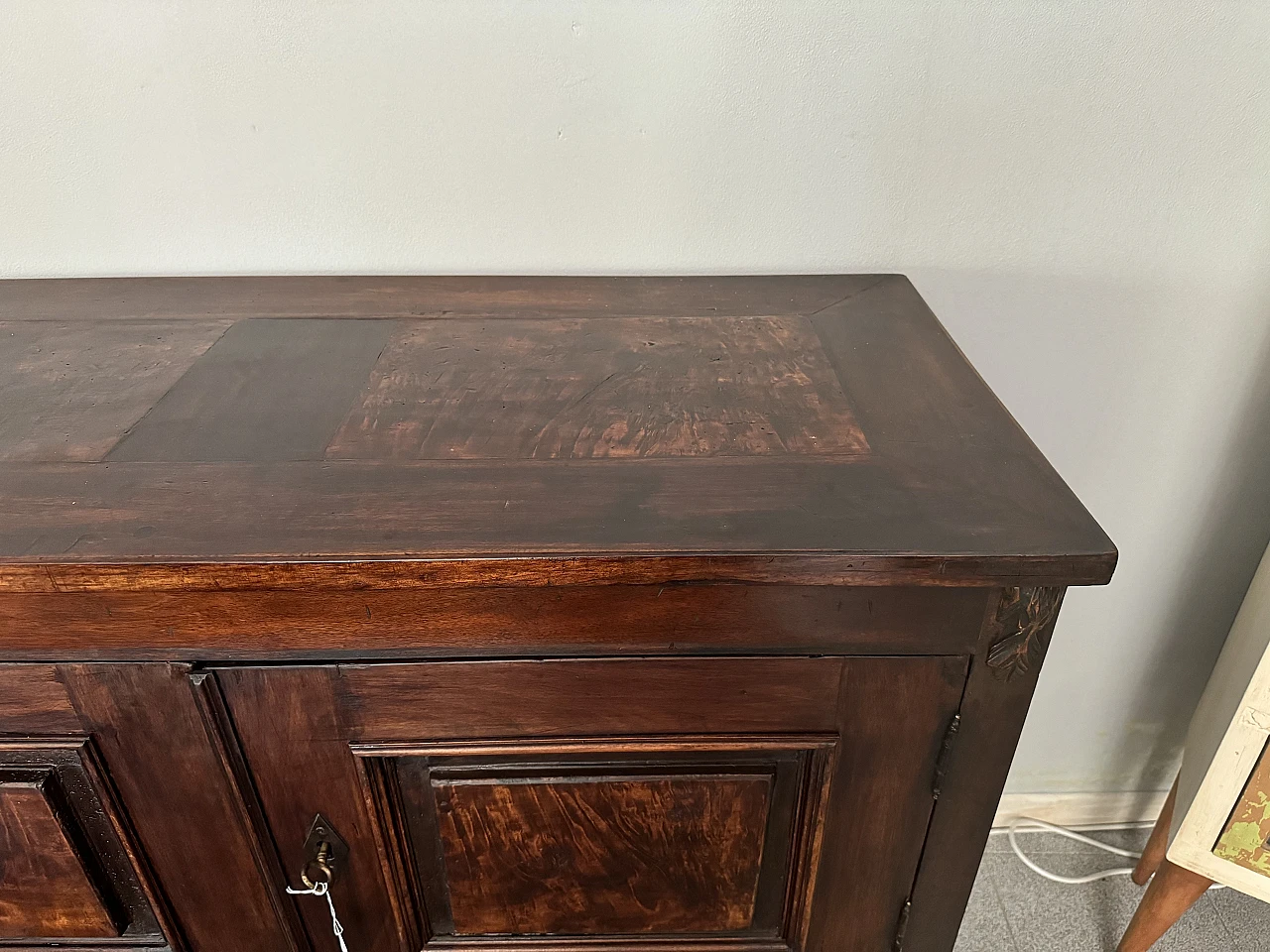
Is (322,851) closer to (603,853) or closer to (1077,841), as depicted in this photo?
(603,853)

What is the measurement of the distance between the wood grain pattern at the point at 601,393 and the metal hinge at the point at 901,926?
400mm

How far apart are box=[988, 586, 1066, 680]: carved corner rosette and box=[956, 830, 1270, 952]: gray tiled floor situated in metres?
0.77

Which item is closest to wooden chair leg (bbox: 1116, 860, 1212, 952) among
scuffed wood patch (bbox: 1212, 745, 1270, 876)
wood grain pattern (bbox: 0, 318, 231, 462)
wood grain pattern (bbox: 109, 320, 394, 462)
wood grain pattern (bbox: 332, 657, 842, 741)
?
scuffed wood patch (bbox: 1212, 745, 1270, 876)

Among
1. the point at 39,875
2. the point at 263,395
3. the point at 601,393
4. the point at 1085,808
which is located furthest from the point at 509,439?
the point at 1085,808

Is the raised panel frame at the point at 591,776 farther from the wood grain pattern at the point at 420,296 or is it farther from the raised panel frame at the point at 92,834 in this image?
the wood grain pattern at the point at 420,296

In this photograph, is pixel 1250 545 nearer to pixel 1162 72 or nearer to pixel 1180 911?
pixel 1180 911

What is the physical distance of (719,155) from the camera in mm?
888

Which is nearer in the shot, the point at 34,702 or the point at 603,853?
the point at 34,702

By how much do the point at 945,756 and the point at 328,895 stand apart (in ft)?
1.63

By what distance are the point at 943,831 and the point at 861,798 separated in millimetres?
80

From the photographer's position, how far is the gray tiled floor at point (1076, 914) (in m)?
1.14

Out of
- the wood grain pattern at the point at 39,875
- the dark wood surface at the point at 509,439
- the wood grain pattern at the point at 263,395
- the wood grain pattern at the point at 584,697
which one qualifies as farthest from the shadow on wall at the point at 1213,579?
the wood grain pattern at the point at 39,875

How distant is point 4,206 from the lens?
0.90 metres

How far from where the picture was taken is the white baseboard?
51.6 inches
